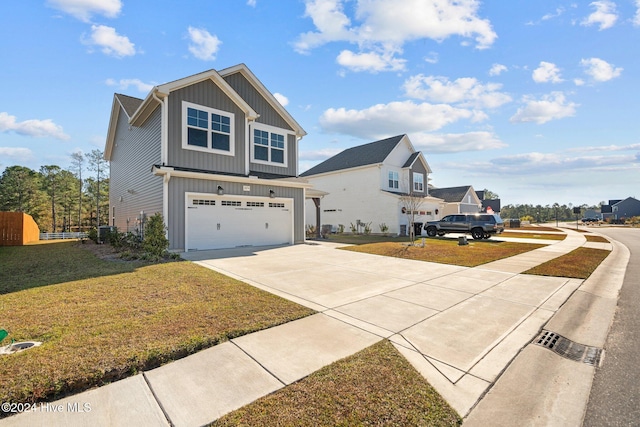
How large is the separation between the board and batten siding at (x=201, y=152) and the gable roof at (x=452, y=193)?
28.0 m

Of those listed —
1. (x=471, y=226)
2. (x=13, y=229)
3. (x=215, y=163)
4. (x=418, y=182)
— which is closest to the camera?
(x=215, y=163)

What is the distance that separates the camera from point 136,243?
12766 mm

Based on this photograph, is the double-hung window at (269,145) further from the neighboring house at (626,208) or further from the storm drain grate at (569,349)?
the neighboring house at (626,208)

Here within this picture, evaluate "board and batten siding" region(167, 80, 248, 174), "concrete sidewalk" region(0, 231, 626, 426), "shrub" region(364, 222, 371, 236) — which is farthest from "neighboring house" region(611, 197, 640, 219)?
"board and batten siding" region(167, 80, 248, 174)

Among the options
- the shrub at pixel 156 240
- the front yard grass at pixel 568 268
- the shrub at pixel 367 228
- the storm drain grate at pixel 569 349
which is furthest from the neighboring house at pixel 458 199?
the storm drain grate at pixel 569 349

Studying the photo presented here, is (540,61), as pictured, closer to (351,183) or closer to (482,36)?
(482,36)

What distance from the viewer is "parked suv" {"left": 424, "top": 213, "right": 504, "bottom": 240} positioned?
64.3 feet

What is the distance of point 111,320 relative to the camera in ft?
13.4

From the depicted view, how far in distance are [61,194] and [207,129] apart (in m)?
38.3

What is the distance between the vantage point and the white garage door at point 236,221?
12039 millimetres

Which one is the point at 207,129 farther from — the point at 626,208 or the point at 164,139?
the point at 626,208

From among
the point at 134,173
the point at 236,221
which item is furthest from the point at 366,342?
the point at 134,173

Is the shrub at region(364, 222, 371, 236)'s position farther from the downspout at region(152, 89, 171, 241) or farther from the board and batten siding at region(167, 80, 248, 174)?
the downspout at region(152, 89, 171, 241)

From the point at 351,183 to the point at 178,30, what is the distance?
17.9 m
